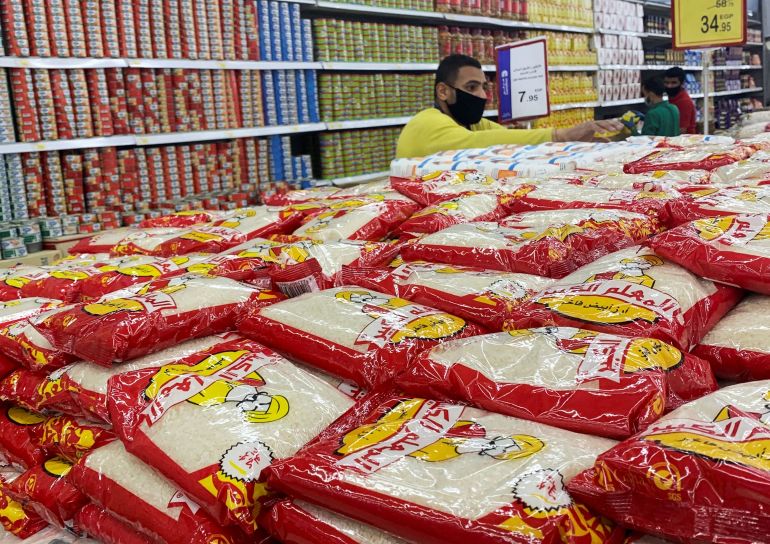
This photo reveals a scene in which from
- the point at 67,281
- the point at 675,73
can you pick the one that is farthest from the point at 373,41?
the point at 67,281

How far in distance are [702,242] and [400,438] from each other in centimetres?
59

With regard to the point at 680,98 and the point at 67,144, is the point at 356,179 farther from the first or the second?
the point at 680,98

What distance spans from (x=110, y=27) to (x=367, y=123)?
1775mm

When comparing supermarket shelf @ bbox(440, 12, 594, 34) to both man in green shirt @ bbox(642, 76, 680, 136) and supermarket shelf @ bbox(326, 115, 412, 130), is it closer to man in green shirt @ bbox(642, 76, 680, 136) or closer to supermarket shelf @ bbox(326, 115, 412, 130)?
supermarket shelf @ bbox(326, 115, 412, 130)

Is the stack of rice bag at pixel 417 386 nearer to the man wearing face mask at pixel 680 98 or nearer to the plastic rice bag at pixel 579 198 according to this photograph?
the plastic rice bag at pixel 579 198

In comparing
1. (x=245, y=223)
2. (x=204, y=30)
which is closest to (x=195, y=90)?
(x=204, y=30)

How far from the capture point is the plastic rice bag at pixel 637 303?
0.95m

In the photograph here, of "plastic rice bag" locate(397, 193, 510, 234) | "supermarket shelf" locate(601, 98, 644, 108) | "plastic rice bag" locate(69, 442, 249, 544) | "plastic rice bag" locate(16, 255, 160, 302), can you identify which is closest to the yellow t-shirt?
"plastic rice bag" locate(397, 193, 510, 234)

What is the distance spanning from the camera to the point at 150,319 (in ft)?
3.58

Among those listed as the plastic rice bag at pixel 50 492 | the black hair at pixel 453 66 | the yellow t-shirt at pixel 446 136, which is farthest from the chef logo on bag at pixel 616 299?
the black hair at pixel 453 66

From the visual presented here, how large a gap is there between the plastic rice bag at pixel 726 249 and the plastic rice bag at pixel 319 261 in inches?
21.7

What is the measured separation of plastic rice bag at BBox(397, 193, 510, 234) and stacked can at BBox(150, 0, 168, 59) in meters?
2.29

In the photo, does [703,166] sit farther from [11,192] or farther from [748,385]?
[11,192]

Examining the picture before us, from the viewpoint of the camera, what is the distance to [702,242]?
3.57 ft
